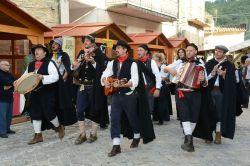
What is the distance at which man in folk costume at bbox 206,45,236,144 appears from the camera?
6.84m

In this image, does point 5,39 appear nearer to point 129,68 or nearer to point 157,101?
point 157,101

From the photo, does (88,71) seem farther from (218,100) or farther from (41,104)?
(218,100)

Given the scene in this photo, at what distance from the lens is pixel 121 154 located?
6152 millimetres

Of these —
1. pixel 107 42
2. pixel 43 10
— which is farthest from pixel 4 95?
pixel 43 10

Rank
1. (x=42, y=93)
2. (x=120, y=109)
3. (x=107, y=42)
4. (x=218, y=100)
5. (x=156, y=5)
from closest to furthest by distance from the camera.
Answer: (x=120, y=109) < (x=42, y=93) < (x=218, y=100) < (x=107, y=42) < (x=156, y=5)

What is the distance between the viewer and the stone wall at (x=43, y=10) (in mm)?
13525

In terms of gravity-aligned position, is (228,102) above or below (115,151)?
above

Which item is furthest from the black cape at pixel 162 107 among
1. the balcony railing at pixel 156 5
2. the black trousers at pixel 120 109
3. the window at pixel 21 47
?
the balcony railing at pixel 156 5

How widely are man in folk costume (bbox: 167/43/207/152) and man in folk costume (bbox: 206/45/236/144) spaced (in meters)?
0.56

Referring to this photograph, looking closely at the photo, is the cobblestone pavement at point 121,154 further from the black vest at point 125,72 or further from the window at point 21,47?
the window at point 21,47

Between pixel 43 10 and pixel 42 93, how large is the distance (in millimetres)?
8090

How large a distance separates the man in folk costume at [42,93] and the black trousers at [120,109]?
123 cm

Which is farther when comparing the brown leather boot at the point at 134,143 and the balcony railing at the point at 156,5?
the balcony railing at the point at 156,5

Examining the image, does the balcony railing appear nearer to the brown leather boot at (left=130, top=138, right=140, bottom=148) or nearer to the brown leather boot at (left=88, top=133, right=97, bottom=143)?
the brown leather boot at (left=88, top=133, right=97, bottom=143)
